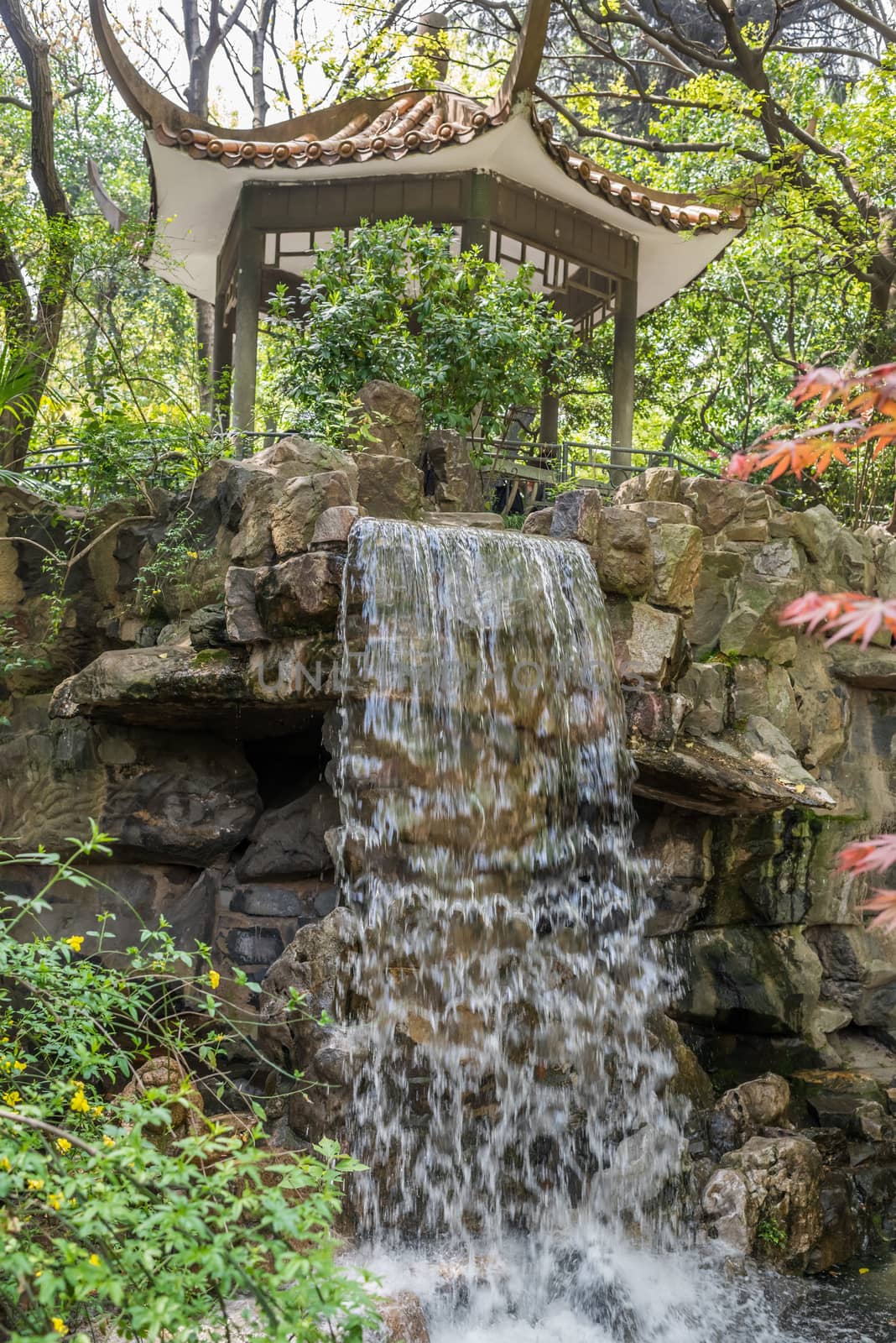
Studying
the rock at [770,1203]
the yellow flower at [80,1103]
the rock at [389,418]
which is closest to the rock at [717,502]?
the rock at [389,418]

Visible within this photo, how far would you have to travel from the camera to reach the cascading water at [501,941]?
535cm

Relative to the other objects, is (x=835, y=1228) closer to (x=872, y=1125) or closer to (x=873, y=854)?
(x=872, y=1125)

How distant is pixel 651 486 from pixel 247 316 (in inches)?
211

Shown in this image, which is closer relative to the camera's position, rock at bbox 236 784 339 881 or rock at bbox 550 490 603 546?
rock at bbox 550 490 603 546

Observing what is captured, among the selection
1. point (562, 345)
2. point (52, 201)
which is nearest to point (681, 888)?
point (562, 345)

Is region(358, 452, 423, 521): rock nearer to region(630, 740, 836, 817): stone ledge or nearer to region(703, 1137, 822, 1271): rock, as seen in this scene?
region(630, 740, 836, 817): stone ledge

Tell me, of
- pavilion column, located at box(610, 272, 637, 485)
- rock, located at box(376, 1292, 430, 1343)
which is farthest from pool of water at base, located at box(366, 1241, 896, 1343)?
pavilion column, located at box(610, 272, 637, 485)

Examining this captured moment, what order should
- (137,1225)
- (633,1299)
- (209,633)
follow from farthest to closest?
(209,633)
(633,1299)
(137,1225)

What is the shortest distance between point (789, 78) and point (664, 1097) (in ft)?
39.4

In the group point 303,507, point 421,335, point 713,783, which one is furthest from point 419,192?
point 713,783

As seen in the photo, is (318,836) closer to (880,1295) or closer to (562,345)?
(880,1295)

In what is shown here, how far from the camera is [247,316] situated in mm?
11133

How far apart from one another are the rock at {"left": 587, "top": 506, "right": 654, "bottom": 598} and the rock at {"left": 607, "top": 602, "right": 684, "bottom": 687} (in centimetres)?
12

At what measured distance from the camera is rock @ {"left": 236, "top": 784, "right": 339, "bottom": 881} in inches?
271
